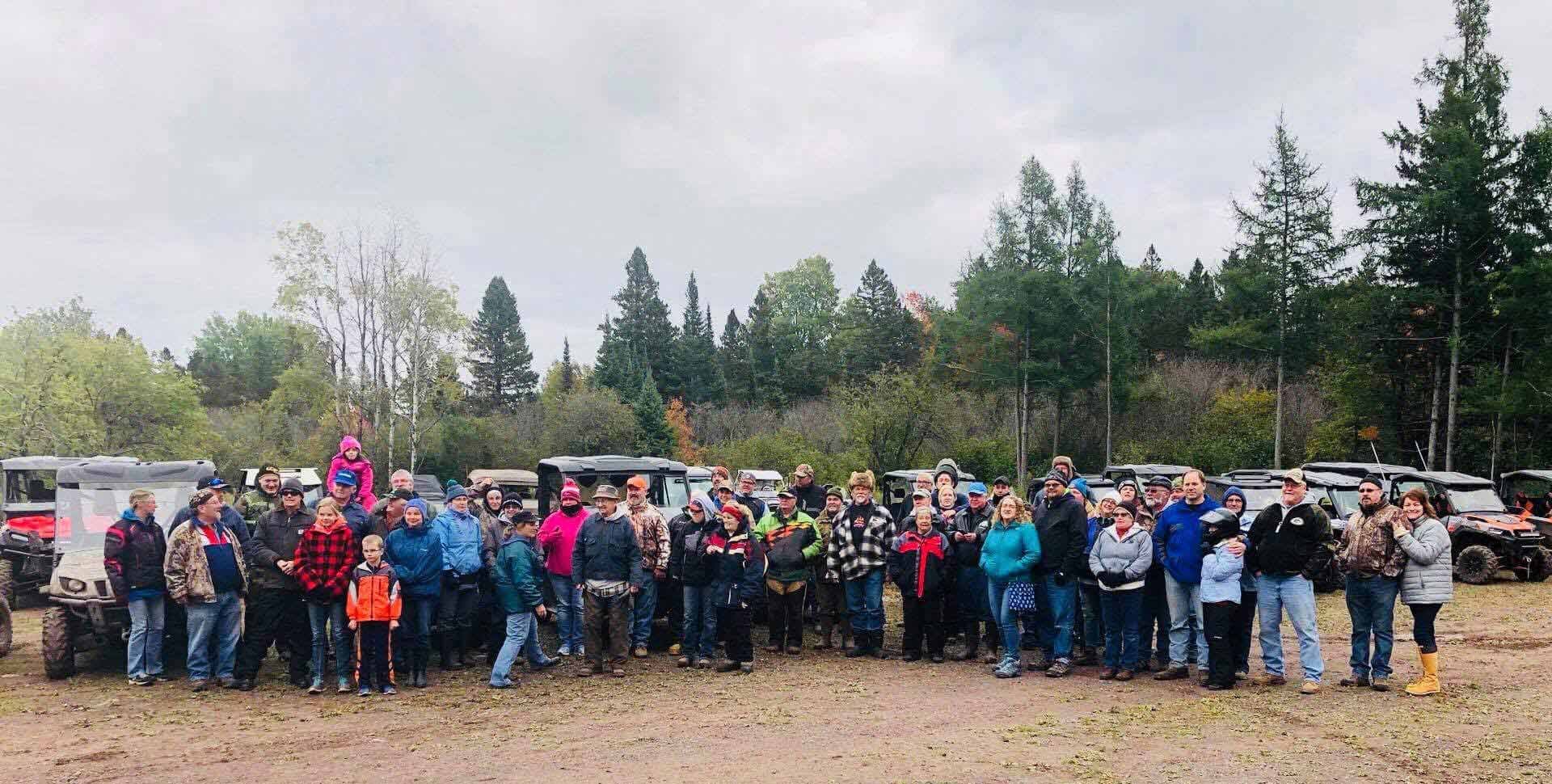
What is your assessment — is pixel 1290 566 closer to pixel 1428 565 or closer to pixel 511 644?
pixel 1428 565

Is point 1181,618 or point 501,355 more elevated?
point 501,355

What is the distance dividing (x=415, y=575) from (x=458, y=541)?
1.85ft

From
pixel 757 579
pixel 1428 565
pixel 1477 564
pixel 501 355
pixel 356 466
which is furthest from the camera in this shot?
pixel 501 355

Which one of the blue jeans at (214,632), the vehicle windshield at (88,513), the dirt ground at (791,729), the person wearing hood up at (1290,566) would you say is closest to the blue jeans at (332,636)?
the dirt ground at (791,729)

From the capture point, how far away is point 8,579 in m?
12.4

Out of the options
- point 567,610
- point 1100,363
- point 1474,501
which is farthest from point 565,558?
point 1100,363

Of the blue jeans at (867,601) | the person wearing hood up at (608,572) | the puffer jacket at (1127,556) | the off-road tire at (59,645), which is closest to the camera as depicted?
the puffer jacket at (1127,556)

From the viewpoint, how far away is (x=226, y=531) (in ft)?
27.9

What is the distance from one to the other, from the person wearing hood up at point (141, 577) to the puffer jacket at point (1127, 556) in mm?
8260

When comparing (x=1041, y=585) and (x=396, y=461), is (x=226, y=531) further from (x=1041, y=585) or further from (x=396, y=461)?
(x=396, y=461)

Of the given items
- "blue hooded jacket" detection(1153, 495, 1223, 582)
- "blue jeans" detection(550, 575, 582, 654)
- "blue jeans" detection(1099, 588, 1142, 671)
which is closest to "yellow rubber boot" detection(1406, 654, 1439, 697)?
"blue hooded jacket" detection(1153, 495, 1223, 582)

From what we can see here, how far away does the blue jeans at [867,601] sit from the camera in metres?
9.74

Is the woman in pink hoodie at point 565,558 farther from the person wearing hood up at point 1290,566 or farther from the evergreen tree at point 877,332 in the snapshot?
the evergreen tree at point 877,332

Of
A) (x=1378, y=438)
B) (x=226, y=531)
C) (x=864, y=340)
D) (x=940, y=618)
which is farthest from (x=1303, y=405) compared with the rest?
(x=226, y=531)
